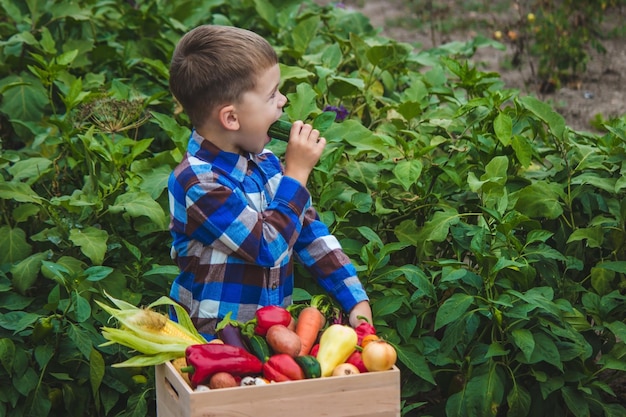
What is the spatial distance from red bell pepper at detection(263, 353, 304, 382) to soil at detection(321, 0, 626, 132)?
10.6 ft

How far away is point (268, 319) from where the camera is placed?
2.57 m

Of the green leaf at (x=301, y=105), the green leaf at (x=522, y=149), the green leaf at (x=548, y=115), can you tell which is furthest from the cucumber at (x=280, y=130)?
the green leaf at (x=548, y=115)

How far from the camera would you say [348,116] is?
4480 millimetres

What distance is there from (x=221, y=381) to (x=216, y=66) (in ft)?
2.92

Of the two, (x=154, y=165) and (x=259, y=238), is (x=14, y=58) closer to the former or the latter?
(x=154, y=165)

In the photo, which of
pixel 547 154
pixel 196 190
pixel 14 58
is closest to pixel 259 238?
pixel 196 190

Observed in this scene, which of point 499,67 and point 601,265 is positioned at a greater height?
point 601,265

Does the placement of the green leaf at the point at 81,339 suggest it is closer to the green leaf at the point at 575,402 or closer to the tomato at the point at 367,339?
the tomato at the point at 367,339

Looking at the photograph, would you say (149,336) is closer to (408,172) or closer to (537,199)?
(408,172)

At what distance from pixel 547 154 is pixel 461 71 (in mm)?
497

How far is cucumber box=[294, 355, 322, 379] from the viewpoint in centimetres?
242

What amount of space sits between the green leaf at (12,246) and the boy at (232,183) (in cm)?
101

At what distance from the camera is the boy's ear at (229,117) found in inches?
109

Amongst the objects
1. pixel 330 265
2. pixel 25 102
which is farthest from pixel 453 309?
pixel 25 102
